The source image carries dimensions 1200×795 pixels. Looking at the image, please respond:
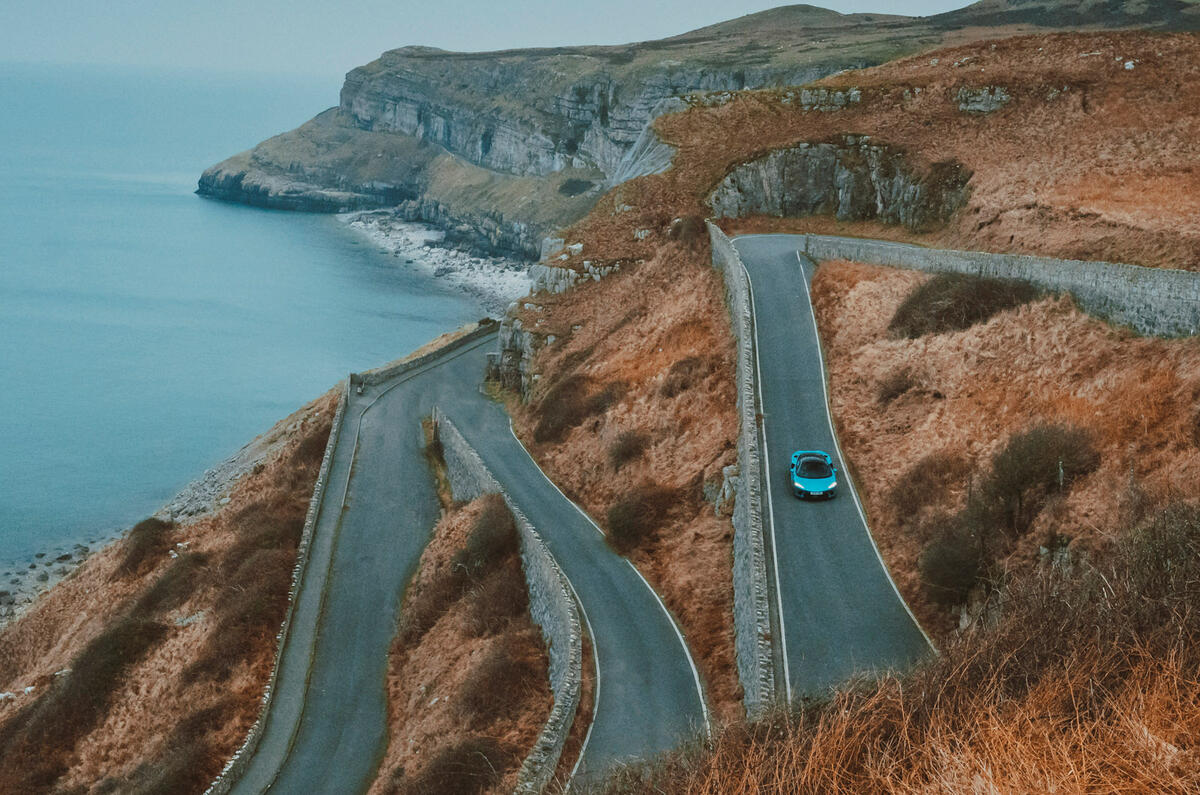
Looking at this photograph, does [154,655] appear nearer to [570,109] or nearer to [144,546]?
[144,546]

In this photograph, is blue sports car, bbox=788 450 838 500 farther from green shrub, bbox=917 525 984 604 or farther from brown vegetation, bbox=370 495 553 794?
brown vegetation, bbox=370 495 553 794

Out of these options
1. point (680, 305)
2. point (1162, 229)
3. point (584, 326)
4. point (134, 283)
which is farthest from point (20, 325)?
point (1162, 229)

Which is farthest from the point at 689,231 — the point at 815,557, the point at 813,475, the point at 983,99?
the point at 815,557

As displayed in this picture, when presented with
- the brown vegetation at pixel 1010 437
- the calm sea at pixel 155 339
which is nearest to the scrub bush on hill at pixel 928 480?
the brown vegetation at pixel 1010 437

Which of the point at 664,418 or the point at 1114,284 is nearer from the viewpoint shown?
the point at 1114,284

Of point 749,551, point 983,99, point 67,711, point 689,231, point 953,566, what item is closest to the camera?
point 953,566
